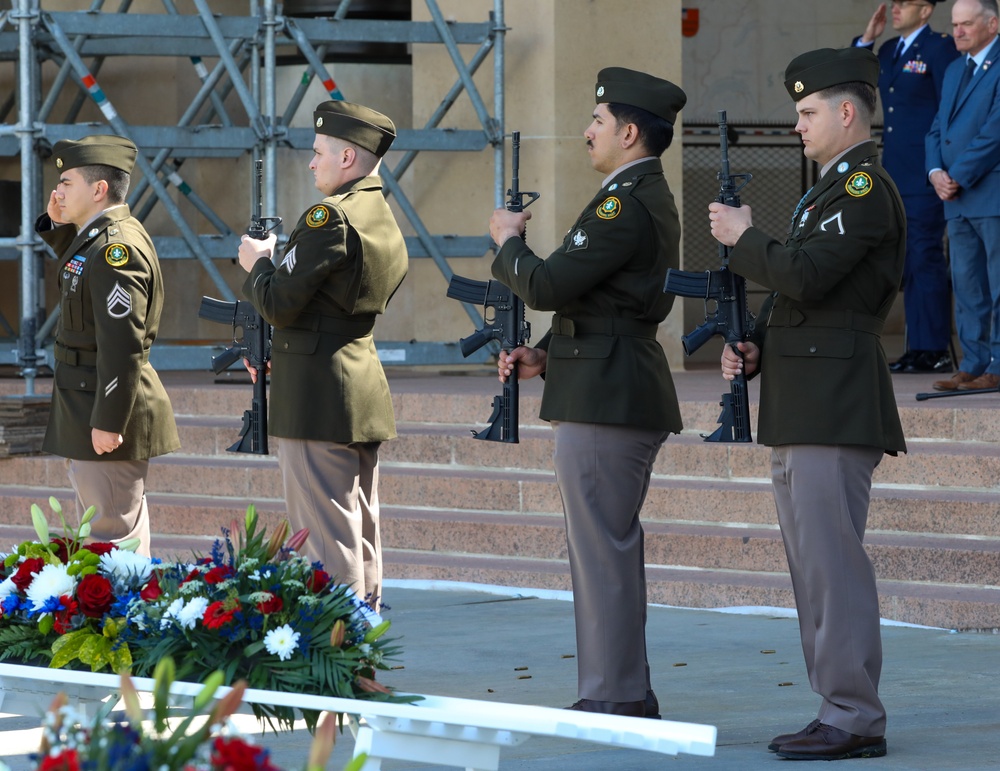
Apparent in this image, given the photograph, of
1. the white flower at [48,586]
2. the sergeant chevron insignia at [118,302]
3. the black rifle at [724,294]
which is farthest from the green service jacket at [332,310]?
the white flower at [48,586]

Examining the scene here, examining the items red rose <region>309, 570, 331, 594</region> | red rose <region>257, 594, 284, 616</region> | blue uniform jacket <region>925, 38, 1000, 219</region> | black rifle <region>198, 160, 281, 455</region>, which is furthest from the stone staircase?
red rose <region>257, 594, 284, 616</region>

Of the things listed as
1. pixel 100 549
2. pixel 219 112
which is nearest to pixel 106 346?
pixel 100 549

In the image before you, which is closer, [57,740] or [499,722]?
[57,740]

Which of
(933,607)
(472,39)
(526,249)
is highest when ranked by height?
(472,39)

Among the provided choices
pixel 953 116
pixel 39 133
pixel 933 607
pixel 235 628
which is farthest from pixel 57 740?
pixel 39 133

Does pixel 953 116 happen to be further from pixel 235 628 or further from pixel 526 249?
pixel 235 628

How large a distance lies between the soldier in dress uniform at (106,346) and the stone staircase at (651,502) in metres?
1.79

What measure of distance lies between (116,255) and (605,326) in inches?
65.1

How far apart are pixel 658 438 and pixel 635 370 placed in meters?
0.22

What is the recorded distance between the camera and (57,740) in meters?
2.09

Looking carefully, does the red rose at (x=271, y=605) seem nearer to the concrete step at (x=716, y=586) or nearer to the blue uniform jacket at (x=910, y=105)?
the concrete step at (x=716, y=586)

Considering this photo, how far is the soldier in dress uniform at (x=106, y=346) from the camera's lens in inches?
206

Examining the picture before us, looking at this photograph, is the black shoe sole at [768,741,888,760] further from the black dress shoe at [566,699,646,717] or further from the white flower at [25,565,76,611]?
the white flower at [25,565,76,611]

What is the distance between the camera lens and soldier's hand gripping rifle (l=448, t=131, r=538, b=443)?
15.6 feet
